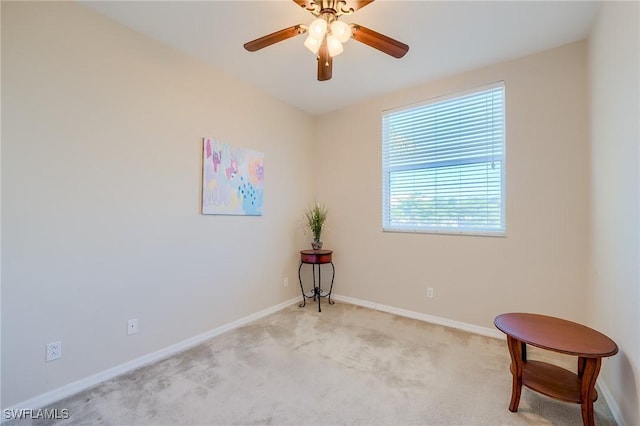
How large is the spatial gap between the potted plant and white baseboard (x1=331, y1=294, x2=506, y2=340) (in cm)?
83

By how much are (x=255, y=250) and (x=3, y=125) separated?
2.16 m

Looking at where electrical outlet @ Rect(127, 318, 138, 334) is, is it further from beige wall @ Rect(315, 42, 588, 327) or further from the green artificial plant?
beige wall @ Rect(315, 42, 588, 327)

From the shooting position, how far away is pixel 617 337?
1643 mm

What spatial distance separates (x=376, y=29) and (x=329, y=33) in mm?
668

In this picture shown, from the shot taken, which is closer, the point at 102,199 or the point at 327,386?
the point at 327,386

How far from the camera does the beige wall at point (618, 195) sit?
143cm

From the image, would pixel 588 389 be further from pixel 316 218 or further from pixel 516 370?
pixel 316 218

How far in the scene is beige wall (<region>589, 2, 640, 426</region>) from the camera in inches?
56.3

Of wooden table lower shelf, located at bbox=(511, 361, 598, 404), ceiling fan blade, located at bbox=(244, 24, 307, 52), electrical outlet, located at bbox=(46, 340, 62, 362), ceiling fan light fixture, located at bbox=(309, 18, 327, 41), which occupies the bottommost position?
wooden table lower shelf, located at bbox=(511, 361, 598, 404)

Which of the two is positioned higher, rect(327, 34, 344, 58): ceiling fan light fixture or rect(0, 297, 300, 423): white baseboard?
rect(327, 34, 344, 58): ceiling fan light fixture

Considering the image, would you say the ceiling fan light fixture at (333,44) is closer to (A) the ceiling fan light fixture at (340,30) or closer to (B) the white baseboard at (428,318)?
(A) the ceiling fan light fixture at (340,30)

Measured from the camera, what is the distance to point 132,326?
220 cm

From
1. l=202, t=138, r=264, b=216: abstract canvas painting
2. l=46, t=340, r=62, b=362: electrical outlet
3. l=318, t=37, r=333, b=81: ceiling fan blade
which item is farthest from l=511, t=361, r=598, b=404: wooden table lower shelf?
l=46, t=340, r=62, b=362: electrical outlet

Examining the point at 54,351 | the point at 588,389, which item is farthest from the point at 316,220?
the point at 588,389
